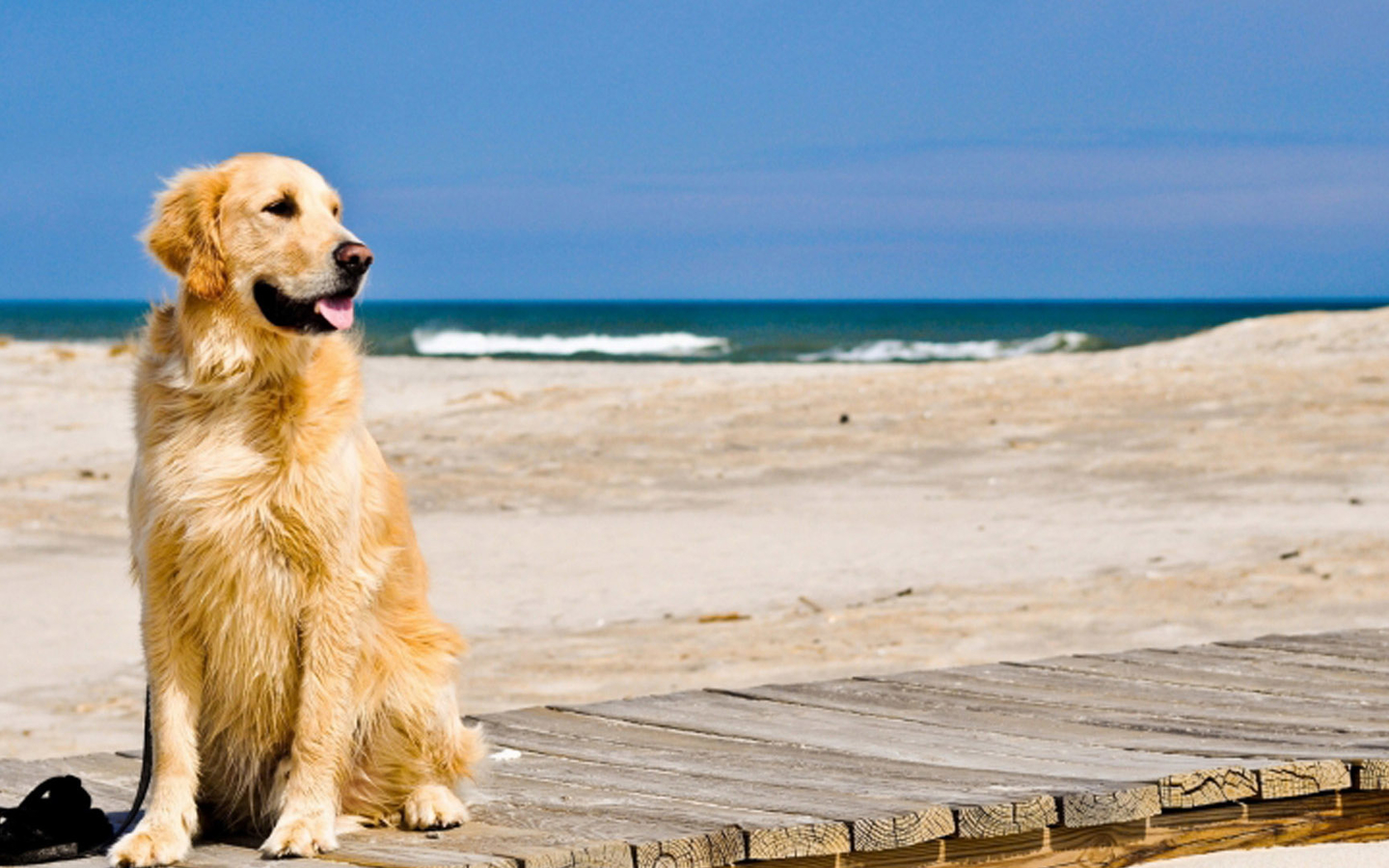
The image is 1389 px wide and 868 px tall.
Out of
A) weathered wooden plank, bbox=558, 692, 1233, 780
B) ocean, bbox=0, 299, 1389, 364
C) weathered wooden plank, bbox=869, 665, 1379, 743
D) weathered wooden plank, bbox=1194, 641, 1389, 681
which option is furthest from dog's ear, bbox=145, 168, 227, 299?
ocean, bbox=0, 299, 1389, 364

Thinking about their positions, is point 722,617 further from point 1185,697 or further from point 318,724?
point 318,724

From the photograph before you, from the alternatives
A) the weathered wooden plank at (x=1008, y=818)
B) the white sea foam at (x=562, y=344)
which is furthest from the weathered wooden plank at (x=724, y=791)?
the white sea foam at (x=562, y=344)

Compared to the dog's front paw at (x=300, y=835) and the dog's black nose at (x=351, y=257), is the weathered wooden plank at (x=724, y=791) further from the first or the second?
the dog's black nose at (x=351, y=257)

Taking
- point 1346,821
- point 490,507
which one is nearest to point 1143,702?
point 1346,821

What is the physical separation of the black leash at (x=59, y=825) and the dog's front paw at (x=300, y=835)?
0.36 metres

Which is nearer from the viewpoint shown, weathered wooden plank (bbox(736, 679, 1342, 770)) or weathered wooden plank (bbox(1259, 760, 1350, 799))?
weathered wooden plank (bbox(1259, 760, 1350, 799))

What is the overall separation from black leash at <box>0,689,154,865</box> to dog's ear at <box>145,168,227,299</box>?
3.20 ft

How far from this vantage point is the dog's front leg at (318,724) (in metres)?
3.71

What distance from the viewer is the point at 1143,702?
18.3 ft

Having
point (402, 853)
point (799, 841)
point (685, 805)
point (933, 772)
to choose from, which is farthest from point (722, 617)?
point (402, 853)

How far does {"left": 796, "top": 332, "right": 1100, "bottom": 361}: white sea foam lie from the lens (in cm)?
4781

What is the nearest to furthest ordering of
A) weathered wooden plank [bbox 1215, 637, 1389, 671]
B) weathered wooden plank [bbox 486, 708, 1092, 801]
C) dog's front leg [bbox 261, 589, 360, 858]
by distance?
dog's front leg [bbox 261, 589, 360, 858], weathered wooden plank [bbox 486, 708, 1092, 801], weathered wooden plank [bbox 1215, 637, 1389, 671]

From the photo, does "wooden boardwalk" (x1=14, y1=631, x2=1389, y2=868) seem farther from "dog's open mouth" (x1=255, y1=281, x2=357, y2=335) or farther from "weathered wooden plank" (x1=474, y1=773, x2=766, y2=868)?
"dog's open mouth" (x1=255, y1=281, x2=357, y2=335)

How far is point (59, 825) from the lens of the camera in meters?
3.92
